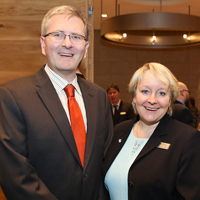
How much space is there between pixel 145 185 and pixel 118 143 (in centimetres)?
43

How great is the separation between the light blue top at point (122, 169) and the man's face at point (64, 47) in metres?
0.72

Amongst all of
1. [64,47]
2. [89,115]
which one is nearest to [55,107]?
[89,115]

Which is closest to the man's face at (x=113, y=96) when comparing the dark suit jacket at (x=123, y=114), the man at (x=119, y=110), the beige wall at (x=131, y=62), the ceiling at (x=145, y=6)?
the man at (x=119, y=110)

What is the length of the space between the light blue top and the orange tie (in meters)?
0.39

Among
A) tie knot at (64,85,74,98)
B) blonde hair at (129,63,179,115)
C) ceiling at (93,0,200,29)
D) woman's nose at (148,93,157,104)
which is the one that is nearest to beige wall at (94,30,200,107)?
ceiling at (93,0,200,29)

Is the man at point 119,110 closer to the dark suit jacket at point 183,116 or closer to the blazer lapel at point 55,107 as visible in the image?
the dark suit jacket at point 183,116

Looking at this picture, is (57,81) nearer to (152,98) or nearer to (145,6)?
(152,98)

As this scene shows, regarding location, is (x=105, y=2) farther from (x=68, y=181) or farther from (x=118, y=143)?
(x=68, y=181)

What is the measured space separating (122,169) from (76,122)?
510mm

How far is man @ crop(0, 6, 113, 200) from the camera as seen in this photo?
1.42m

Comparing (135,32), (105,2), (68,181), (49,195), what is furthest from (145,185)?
(105,2)

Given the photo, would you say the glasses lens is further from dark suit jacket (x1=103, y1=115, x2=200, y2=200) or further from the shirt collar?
dark suit jacket (x1=103, y1=115, x2=200, y2=200)

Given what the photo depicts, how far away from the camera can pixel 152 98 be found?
186cm

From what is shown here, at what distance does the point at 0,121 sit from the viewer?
1488mm
